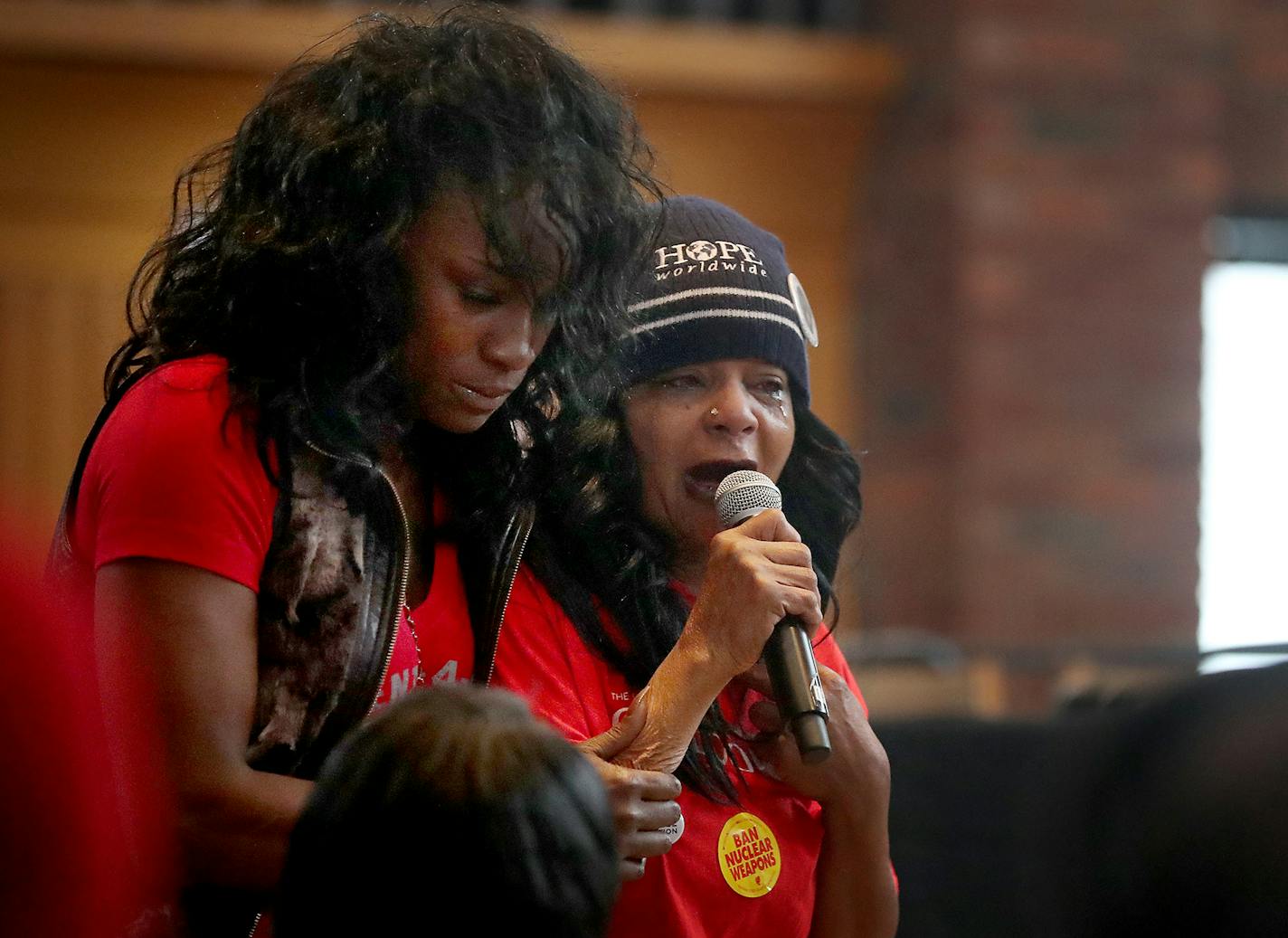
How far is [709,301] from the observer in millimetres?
1533

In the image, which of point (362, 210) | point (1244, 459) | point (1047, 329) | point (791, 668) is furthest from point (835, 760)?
point (1244, 459)

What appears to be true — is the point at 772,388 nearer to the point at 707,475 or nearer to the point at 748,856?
the point at 707,475

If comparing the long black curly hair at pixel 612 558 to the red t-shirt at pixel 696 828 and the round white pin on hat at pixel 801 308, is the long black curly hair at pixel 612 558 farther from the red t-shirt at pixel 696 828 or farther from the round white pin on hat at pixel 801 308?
the round white pin on hat at pixel 801 308

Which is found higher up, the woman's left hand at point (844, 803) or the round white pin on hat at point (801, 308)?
the round white pin on hat at point (801, 308)

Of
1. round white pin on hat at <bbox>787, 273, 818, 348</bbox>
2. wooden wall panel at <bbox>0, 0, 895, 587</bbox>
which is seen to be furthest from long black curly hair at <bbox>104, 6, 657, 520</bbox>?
wooden wall panel at <bbox>0, 0, 895, 587</bbox>

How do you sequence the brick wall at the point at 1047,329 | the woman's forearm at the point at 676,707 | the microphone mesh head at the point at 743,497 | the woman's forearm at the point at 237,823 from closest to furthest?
the woman's forearm at the point at 237,823, the woman's forearm at the point at 676,707, the microphone mesh head at the point at 743,497, the brick wall at the point at 1047,329

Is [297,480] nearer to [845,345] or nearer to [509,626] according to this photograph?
[509,626]

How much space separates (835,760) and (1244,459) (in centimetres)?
394

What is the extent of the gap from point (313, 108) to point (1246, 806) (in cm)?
102

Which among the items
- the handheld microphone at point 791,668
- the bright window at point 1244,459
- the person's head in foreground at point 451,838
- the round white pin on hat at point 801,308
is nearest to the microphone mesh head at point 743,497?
the handheld microphone at point 791,668

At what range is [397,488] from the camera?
56.6 inches

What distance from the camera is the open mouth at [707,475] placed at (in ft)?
4.94

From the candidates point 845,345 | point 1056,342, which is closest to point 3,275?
point 845,345

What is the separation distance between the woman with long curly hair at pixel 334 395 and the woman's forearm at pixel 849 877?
252 mm
